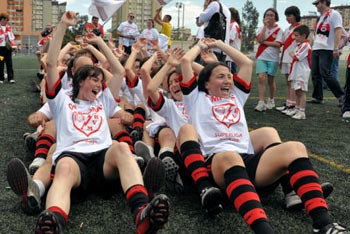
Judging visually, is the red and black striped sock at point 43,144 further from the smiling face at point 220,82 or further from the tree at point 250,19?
the tree at point 250,19

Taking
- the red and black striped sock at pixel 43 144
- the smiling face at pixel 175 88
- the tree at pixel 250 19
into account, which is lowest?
the red and black striped sock at pixel 43 144

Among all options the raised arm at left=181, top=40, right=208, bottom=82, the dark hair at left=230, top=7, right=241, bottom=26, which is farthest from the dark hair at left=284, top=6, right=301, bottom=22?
the raised arm at left=181, top=40, right=208, bottom=82

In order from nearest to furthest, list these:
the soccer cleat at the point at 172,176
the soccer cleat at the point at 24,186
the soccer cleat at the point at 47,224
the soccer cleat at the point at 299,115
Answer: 1. the soccer cleat at the point at 47,224
2. the soccer cleat at the point at 24,186
3. the soccer cleat at the point at 172,176
4. the soccer cleat at the point at 299,115

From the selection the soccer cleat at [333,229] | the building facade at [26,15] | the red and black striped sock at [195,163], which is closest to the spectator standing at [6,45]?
the red and black striped sock at [195,163]

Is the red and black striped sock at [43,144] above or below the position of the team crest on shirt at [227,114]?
below

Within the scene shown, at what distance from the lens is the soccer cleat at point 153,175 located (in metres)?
2.50

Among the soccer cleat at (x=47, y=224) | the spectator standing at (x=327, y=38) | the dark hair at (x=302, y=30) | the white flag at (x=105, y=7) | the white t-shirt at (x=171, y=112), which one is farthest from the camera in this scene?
the spectator standing at (x=327, y=38)

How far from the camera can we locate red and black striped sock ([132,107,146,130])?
4.44 meters

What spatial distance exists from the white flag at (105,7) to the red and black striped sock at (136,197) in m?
3.98

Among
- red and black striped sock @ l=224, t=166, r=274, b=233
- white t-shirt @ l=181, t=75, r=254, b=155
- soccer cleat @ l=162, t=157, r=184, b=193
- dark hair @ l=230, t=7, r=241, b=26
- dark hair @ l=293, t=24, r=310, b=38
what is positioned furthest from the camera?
dark hair @ l=230, t=7, r=241, b=26

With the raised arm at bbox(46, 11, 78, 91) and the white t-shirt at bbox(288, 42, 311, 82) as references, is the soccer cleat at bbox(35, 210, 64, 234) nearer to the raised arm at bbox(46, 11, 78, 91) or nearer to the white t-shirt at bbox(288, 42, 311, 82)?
the raised arm at bbox(46, 11, 78, 91)

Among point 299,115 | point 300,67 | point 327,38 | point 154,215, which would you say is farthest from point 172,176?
point 327,38

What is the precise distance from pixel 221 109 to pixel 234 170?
2.22 ft

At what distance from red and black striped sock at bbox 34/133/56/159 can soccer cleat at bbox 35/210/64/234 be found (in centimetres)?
140
